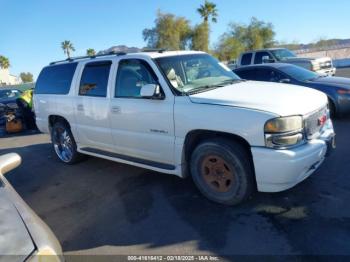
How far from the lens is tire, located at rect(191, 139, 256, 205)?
351 cm

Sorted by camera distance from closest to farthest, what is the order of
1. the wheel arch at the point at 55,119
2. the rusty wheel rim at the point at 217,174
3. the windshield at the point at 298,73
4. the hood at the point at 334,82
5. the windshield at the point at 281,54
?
the rusty wheel rim at the point at 217,174, the wheel arch at the point at 55,119, the hood at the point at 334,82, the windshield at the point at 298,73, the windshield at the point at 281,54

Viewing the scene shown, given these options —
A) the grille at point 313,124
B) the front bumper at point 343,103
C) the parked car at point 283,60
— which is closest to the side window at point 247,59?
the parked car at point 283,60

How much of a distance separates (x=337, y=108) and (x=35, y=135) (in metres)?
Result: 9.07

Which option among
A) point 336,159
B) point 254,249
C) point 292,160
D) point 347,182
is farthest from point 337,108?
point 254,249

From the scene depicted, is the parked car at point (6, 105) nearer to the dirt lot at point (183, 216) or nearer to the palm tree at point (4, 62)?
the dirt lot at point (183, 216)

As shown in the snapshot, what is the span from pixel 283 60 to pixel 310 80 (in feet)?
19.3

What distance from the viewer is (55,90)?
236 inches

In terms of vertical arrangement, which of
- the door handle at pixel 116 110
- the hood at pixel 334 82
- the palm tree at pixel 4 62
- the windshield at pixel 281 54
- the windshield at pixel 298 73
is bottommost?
the hood at pixel 334 82

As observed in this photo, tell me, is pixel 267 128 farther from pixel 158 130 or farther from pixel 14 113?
pixel 14 113

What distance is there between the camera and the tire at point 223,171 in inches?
138

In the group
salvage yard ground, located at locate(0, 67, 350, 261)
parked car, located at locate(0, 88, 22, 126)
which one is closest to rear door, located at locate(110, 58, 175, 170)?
salvage yard ground, located at locate(0, 67, 350, 261)

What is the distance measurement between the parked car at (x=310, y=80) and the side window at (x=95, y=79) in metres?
4.88

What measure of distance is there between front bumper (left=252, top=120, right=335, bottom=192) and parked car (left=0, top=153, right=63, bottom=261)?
2209 mm

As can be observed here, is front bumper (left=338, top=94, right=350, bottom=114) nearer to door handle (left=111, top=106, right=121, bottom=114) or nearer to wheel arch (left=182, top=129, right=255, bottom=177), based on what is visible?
wheel arch (left=182, top=129, right=255, bottom=177)
